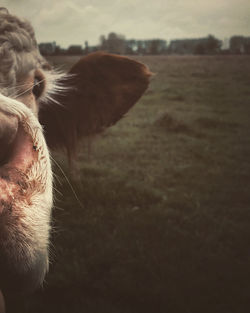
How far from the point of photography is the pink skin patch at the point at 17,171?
99 centimetres

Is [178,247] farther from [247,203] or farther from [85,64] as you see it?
[85,64]

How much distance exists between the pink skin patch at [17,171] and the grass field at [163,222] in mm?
1194

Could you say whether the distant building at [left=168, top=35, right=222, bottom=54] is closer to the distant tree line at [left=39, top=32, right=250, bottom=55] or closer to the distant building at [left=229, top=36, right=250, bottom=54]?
the distant tree line at [left=39, top=32, right=250, bottom=55]

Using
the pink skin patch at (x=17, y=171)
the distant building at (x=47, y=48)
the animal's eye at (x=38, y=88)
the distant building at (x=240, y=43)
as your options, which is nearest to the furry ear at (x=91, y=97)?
the animal's eye at (x=38, y=88)

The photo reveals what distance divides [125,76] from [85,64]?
0.29 metres

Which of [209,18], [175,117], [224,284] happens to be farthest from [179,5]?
[175,117]

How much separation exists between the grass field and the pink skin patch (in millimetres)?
1194

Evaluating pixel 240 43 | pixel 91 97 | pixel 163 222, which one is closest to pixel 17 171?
pixel 91 97

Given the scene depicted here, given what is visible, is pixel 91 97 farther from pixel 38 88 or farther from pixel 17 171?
pixel 17 171

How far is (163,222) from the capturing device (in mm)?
3342

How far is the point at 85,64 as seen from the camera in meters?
2.13

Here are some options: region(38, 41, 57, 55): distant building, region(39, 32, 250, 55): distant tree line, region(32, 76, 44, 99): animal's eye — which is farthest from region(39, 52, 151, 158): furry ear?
region(39, 32, 250, 55): distant tree line

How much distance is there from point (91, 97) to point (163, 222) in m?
1.66

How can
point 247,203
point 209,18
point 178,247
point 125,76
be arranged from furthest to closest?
point 247,203
point 178,247
point 209,18
point 125,76
